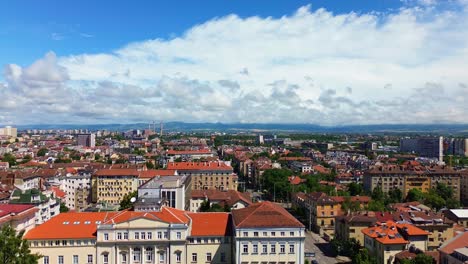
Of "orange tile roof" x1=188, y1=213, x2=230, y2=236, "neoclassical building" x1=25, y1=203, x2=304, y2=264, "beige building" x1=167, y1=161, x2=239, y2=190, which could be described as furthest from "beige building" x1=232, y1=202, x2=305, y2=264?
"beige building" x1=167, y1=161, x2=239, y2=190

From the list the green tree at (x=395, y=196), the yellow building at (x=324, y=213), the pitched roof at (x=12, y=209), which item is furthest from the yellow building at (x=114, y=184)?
the green tree at (x=395, y=196)

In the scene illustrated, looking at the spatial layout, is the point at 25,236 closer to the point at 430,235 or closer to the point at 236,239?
the point at 236,239

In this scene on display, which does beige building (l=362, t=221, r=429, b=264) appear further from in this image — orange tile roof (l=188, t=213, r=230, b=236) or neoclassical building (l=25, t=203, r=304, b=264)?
orange tile roof (l=188, t=213, r=230, b=236)

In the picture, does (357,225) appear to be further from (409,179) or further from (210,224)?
(409,179)

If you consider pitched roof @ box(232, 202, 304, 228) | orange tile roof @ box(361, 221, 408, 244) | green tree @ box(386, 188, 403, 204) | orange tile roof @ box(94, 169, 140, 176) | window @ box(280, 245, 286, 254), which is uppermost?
pitched roof @ box(232, 202, 304, 228)

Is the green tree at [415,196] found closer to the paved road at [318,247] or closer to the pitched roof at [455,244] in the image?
the paved road at [318,247]

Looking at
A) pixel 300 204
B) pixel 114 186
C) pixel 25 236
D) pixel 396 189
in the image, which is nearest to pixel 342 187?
pixel 396 189

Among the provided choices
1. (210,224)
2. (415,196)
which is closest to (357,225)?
(210,224)
